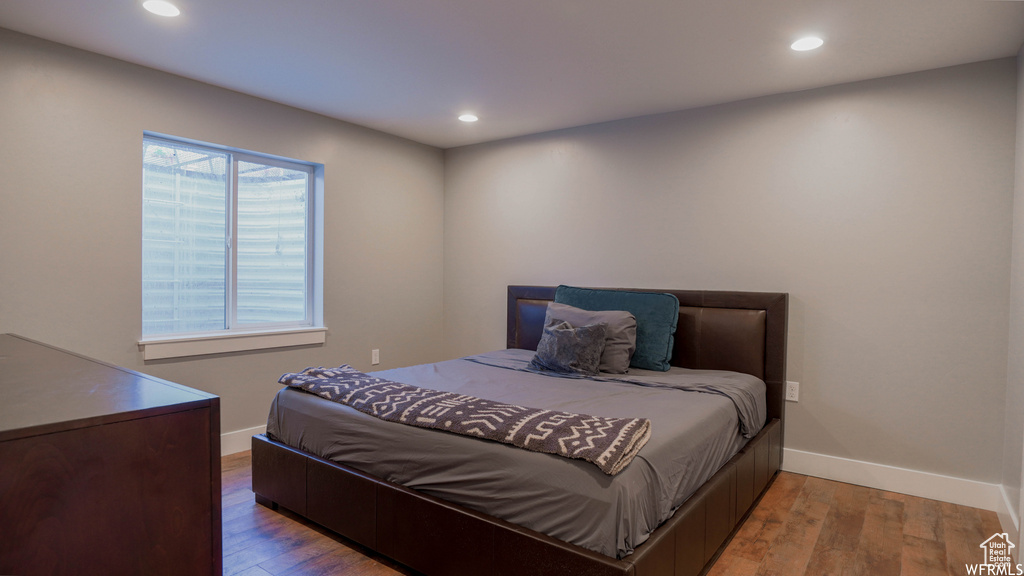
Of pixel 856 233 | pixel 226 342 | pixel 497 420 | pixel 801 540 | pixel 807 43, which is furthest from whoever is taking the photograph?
pixel 226 342

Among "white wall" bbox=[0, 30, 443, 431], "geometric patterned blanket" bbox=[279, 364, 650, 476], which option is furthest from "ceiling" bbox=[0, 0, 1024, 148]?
"geometric patterned blanket" bbox=[279, 364, 650, 476]

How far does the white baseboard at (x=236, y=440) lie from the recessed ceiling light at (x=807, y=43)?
3.84 m

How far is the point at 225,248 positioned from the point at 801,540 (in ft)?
12.2

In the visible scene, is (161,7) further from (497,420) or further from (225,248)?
(497,420)

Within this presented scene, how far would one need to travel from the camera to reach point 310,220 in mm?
4055

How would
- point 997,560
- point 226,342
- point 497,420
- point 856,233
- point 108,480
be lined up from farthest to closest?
1. point 226,342
2. point 856,233
3. point 997,560
4. point 497,420
5. point 108,480

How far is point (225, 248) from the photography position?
359cm

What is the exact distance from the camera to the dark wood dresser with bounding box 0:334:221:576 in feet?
2.73

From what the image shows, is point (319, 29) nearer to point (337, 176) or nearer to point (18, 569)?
point (337, 176)

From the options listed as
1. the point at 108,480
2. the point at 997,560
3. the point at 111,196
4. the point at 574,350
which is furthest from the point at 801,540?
the point at 111,196

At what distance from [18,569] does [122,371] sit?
66 cm

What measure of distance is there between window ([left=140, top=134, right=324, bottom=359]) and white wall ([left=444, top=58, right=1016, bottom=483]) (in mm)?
2170

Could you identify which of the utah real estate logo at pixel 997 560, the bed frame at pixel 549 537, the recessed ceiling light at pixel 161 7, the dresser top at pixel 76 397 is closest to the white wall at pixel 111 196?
the recessed ceiling light at pixel 161 7

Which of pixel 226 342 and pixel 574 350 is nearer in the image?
pixel 574 350
